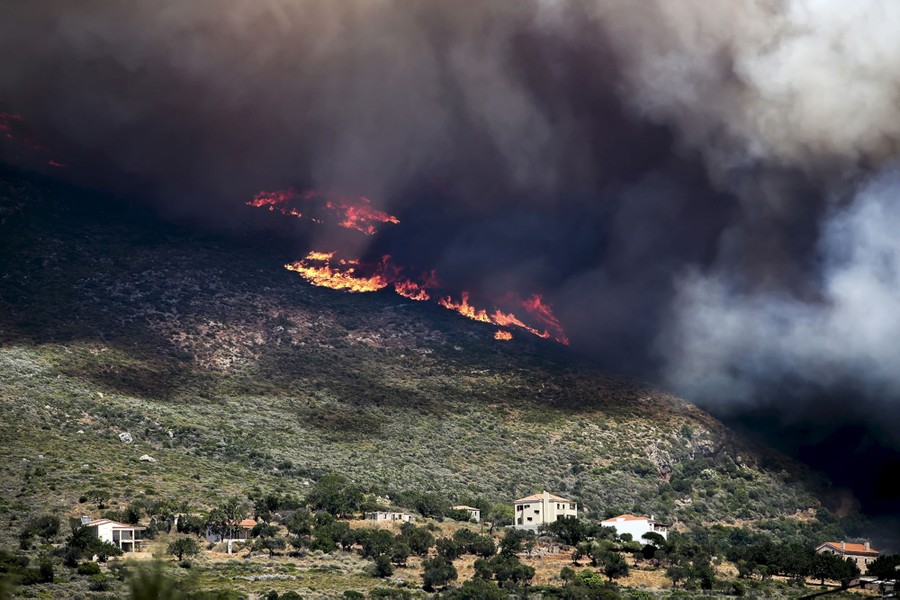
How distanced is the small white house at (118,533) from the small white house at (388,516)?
65.5 ft

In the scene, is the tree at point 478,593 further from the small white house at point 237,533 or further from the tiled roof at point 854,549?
the tiled roof at point 854,549

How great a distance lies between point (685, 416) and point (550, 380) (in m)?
15.6

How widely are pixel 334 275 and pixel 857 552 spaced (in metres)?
83.7

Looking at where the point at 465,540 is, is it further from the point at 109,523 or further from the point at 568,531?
the point at 109,523

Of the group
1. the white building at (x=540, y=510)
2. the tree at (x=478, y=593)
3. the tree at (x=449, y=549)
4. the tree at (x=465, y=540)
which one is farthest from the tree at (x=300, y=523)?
the white building at (x=540, y=510)

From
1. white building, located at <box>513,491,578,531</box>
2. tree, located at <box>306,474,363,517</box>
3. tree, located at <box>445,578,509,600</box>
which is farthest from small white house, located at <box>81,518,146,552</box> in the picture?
white building, located at <box>513,491,578,531</box>

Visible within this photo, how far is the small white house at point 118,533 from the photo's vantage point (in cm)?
7400

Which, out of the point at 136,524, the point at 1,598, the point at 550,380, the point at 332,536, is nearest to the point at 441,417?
the point at 550,380

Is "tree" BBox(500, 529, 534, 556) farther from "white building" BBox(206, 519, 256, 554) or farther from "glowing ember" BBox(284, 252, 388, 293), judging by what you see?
"glowing ember" BBox(284, 252, 388, 293)

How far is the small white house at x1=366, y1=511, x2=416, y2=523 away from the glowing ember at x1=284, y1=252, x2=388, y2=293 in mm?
63338

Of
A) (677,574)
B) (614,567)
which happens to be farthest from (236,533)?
(677,574)

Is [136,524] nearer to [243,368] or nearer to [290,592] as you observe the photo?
[290,592]

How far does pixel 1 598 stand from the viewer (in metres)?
16.2

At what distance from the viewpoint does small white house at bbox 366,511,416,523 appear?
90.2 metres
